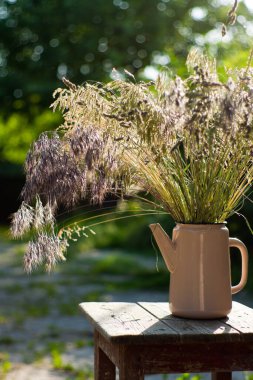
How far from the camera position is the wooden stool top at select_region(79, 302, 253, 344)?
2.20 meters

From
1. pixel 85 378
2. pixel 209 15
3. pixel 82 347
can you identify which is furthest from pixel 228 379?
pixel 209 15

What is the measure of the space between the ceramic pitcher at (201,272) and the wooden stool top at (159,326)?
45mm

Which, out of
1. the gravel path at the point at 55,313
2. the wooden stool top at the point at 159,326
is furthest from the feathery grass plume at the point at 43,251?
the gravel path at the point at 55,313

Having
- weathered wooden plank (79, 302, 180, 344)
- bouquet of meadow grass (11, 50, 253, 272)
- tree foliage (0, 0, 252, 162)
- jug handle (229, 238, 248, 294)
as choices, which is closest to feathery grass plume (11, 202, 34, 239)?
bouquet of meadow grass (11, 50, 253, 272)

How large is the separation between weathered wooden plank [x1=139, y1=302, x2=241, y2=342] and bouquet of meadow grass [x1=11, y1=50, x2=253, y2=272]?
0.35m

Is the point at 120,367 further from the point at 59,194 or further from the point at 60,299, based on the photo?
the point at 60,299

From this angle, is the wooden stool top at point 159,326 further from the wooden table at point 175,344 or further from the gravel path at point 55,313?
the gravel path at point 55,313

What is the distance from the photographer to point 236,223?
8180 millimetres

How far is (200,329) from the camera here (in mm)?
2289

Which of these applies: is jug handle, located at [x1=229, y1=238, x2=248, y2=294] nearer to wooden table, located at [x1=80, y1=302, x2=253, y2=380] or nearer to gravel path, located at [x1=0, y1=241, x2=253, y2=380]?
wooden table, located at [x1=80, y1=302, x2=253, y2=380]

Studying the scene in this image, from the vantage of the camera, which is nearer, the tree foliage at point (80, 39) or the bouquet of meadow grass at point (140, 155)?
the bouquet of meadow grass at point (140, 155)

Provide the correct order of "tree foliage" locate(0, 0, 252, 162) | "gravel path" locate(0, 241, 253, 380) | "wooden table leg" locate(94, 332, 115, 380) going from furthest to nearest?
1. "tree foliage" locate(0, 0, 252, 162)
2. "gravel path" locate(0, 241, 253, 380)
3. "wooden table leg" locate(94, 332, 115, 380)

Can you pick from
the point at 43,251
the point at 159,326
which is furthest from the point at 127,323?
the point at 43,251

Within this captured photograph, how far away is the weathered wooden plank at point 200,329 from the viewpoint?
2219 mm
